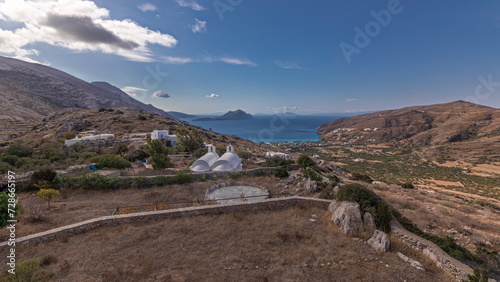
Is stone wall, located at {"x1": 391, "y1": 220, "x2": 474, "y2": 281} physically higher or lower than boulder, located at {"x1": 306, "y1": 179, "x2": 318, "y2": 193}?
lower

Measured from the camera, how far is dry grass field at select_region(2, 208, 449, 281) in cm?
705

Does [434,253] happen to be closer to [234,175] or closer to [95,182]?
[234,175]

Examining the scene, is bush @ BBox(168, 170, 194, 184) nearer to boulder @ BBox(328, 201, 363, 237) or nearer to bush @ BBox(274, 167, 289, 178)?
bush @ BBox(274, 167, 289, 178)

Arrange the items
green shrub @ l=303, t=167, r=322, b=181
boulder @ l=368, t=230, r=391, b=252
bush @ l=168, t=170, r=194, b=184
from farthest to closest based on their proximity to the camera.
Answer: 1. green shrub @ l=303, t=167, r=322, b=181
2. bush @ l=168, t=170, r=194, b=184
3. boulder @ l=368, t=230, r=391, b=252

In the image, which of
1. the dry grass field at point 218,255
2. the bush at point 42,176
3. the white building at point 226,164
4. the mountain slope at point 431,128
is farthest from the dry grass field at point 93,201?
the mountain slope at point 431,128

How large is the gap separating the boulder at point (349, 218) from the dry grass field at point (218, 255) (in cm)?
40

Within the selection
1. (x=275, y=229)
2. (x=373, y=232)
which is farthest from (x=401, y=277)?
(x=275, y=229)

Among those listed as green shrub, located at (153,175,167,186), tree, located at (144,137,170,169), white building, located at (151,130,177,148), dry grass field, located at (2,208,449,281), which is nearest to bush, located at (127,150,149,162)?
tree, located at (144,137,170,169)

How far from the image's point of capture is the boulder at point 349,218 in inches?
394

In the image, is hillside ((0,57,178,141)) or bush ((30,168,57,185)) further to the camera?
hillside ((0,57,178,141))

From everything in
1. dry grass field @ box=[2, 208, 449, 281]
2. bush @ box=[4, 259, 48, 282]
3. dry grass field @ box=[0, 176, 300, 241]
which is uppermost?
bush @ box=[4, 259, 48, 282]

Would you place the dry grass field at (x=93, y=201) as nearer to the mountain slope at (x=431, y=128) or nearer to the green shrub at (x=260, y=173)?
the green shrub at (x=260, y=173)

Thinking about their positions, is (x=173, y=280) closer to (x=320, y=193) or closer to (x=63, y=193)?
(x=320, y=193)

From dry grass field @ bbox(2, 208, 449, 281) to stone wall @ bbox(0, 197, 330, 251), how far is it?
376mm
